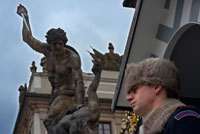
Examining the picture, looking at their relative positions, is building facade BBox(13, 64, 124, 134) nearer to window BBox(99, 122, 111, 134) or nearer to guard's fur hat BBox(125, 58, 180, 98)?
window BBox(99, 122, 111, 134)

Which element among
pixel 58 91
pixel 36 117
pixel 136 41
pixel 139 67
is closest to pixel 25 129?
pixel 36 117

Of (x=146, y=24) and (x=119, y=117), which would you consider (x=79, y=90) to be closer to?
(x=146, y=24)

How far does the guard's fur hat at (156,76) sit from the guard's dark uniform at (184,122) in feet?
0.92

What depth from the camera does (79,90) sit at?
9562 millimetres

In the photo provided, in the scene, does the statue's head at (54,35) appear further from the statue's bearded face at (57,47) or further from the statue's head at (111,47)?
the statue's head at (111,47)

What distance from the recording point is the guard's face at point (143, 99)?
3211 mm

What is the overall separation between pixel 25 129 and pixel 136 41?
29.2 m

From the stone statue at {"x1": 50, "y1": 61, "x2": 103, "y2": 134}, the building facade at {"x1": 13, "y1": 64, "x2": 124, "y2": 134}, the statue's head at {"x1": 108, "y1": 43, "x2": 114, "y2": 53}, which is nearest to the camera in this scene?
the stone statue at {"x1": 50, "y1": 61, "x2": 103, "y2": 134}

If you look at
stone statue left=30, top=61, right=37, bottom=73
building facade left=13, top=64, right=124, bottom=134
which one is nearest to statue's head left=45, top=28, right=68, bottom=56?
building facade left=13, top=64, right=124, bottom=134

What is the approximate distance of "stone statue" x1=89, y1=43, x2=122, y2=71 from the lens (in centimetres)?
3578

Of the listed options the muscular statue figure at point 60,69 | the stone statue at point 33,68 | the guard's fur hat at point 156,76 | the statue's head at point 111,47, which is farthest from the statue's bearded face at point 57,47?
the statue's head at point 111,47

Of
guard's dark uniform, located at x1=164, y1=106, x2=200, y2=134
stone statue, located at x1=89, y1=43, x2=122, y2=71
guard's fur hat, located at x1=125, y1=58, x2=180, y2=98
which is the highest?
guard's fur hat, located at x1=125, y1=58, x2=180, y2=98

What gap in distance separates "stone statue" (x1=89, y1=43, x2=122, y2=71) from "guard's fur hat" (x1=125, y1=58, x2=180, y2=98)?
32249 mm

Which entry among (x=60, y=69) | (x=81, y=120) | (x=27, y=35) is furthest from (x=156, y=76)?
(x=27, y=35)
